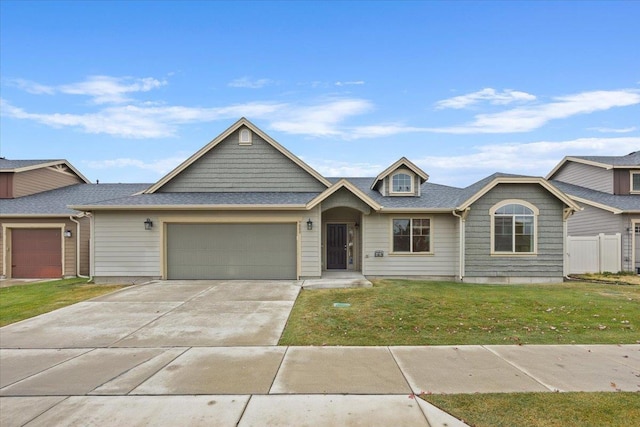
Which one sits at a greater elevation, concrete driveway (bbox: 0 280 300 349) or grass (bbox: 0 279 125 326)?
concrete driveway (bbox: 0 280 300 349)

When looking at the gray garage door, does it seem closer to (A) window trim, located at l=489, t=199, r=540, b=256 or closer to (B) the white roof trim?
(B) the white roof trim

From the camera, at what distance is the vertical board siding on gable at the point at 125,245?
42.5 feet

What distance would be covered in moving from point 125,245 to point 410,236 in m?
11.2

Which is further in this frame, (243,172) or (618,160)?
(618,160)

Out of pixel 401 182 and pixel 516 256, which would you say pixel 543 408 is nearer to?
pixel 516 256

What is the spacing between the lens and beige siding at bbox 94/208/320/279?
12938 mm

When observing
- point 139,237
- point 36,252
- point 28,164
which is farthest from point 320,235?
point 28,164

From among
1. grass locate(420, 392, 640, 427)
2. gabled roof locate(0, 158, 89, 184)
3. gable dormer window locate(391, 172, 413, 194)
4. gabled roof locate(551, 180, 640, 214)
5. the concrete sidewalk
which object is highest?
gabled roof locate(0, 158, 89, 184)

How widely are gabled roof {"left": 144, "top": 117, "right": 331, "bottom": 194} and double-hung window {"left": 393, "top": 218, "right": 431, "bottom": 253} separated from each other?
3.44 metres

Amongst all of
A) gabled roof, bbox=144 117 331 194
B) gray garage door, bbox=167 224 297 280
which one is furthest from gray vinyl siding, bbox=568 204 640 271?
gray garage door, bbox=167 224 297 280

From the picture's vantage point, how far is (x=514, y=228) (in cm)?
1289

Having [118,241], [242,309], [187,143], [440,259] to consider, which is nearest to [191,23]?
[187,143]

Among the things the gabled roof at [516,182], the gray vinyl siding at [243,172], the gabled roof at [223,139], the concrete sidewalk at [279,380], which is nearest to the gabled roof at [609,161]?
the gabled roof at [516,182]

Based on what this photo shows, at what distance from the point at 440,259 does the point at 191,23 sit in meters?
15.3
